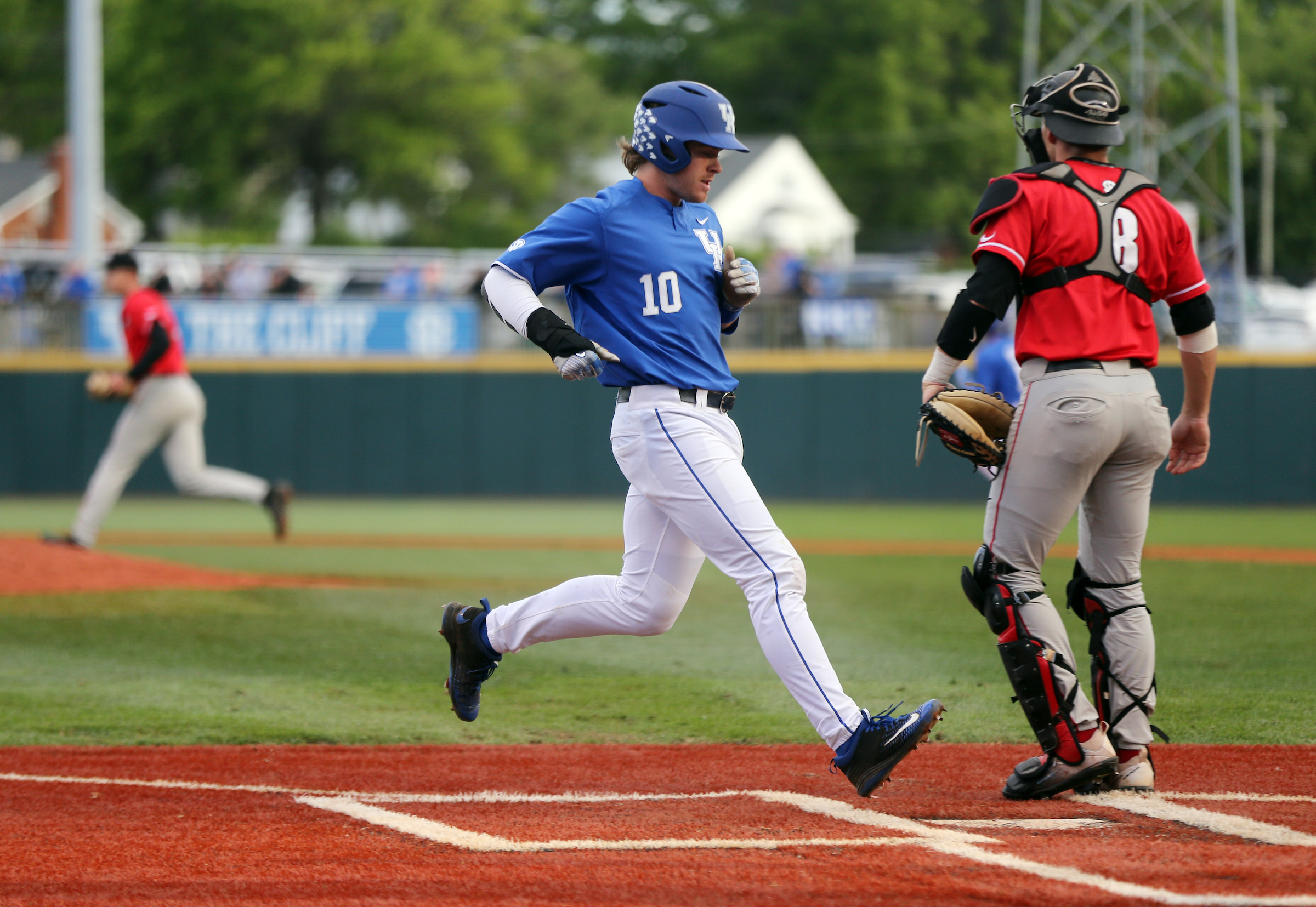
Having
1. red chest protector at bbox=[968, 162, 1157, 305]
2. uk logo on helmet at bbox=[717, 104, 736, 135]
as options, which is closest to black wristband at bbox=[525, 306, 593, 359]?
uk logo on helmet at bbox=[717, 104, 736, 135]

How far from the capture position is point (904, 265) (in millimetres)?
42500

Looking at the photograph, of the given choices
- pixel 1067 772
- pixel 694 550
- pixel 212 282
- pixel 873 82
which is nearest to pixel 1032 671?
pixel 1067 772

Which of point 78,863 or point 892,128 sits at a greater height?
point 892,128

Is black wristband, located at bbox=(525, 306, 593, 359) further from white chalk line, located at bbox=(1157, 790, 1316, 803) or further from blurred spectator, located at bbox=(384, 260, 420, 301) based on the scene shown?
blurred spectator, located at bbox=(384, 260, 420, 301)

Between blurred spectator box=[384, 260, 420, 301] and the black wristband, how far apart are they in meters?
15.4

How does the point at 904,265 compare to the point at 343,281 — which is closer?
the point at 343,281

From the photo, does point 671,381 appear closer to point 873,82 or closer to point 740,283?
point 740,283

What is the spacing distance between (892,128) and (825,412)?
4054cm

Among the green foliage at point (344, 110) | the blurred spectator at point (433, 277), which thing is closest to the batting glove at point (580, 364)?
the blurred spectator at point (433, 277)

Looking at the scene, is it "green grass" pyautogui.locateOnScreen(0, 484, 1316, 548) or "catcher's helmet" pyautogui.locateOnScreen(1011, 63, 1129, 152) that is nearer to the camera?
"catcher's helmet" pyautogui.locateOnScreen(1011, 63, 1129, 152)

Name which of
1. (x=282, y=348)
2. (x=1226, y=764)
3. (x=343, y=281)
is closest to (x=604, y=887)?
(x=1226, y=764)

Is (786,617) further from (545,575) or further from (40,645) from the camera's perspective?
(545,575)

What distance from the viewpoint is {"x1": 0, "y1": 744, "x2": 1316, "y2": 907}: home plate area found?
328 cm

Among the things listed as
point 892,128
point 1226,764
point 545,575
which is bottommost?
point 545,575
